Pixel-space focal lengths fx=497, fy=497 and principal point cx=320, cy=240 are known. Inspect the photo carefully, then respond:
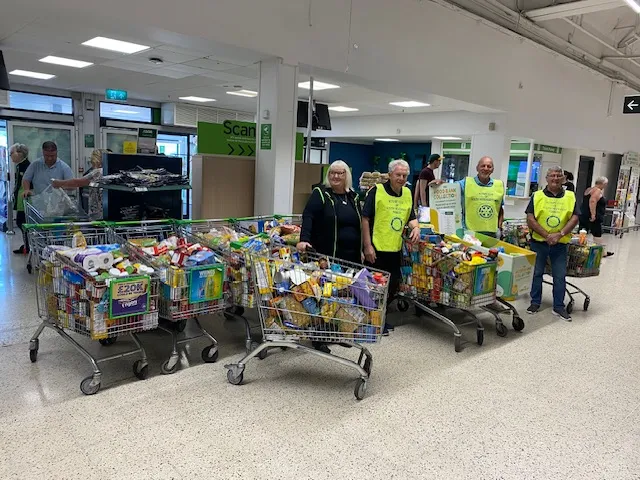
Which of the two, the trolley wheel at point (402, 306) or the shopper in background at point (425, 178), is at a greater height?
the shopper in background at point (425, 178)

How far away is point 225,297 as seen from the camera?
12.4 ft

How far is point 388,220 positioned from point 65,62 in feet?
22.1

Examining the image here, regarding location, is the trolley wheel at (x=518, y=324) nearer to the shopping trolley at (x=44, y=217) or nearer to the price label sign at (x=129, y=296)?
the price label sign at (x=129, y=296)

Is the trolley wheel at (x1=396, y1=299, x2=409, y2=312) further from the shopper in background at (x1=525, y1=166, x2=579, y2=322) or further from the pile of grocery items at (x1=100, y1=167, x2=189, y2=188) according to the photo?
the pile of grocery items at (x1=100, y1=167, x2=189, y2=188)

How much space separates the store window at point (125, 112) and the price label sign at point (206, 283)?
419 inches

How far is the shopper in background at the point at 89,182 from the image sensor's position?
6.34 m

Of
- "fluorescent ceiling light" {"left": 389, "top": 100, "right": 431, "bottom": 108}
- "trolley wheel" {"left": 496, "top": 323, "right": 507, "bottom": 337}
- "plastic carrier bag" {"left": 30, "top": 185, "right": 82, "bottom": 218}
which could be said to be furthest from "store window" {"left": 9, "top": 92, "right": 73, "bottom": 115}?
"trolley wheel" {"left": 496, "top": 323, "right": 507, "bottom": 337}

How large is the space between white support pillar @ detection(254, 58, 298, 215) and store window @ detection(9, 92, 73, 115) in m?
8.01

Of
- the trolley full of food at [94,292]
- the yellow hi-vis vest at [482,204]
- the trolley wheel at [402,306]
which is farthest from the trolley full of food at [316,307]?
the yellow hi-vis vest at [482,204]

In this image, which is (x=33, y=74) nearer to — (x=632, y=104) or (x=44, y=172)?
(x=44, y=172)

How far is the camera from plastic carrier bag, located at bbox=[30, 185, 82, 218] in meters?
6.10

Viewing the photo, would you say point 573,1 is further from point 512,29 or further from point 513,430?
point 513,430

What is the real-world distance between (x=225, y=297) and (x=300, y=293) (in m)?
0.75

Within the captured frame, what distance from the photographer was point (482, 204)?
544 cm
